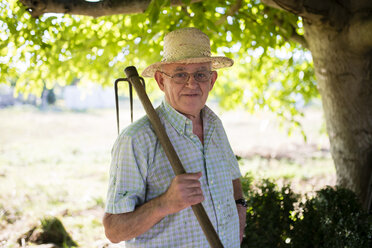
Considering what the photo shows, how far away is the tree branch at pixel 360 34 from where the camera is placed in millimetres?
3459

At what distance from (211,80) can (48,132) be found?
14156 mm

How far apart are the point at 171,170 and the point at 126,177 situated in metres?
0.26

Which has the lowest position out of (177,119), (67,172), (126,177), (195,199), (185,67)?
(67,172)

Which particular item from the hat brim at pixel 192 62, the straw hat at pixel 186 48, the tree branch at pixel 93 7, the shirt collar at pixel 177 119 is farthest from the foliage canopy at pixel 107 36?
the shirt collar at pixel 177 119

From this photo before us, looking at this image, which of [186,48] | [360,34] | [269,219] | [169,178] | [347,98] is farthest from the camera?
[347,98]

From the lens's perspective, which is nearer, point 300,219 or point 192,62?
point 192,62

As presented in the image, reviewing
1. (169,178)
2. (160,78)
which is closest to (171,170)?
(169,178)

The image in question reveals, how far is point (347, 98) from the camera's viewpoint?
3.93m

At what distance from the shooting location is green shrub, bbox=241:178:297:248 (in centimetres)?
365

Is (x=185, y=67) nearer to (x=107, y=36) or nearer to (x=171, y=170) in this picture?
(x=171, y=170)

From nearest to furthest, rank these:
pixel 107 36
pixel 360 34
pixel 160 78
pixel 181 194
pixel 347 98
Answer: pixel 181 194 → pixel 160 78 → pixel 360 34 → pixel 347 98 → pixel 107 36

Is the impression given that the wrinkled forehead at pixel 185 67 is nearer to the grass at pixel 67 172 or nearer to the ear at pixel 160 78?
the ear at pixel 160 78

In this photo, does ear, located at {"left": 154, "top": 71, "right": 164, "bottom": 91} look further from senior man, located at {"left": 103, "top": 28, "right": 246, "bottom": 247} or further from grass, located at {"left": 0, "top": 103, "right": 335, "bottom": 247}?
grass, located at {"left": 0, "top": 103, "right": 335, "bottom": 247}

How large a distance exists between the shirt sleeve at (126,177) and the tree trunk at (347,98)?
265 centimetres
